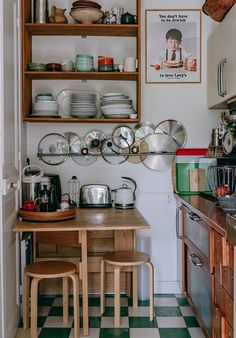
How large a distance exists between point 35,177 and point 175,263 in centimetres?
142

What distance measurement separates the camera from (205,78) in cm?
359

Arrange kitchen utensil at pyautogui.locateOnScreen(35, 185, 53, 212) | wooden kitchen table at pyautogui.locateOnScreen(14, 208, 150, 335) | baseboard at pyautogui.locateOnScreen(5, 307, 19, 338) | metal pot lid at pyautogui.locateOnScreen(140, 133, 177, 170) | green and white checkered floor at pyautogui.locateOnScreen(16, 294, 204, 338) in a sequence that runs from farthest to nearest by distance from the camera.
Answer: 1. metal pot lid at pyautogui.locateOnScreen(140, 133, 177, 170)
2. kitchen utensil at pyautogui.locateOnScreen(35, 185, 53, 212)
3. green and white checkered floor at pyautogui.locateOnScreen(16, 294, 204, 338)
4. wooden kitchen table at pyautogui.locateOnScreen(14, 208, 150, 335)
5. baseboard at pyautogui.locateOnScreen(5, 307, 19, 338)

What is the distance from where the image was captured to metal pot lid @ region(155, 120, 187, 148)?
3605 mm

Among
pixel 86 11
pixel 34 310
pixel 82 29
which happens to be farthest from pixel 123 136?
pixel 34 310

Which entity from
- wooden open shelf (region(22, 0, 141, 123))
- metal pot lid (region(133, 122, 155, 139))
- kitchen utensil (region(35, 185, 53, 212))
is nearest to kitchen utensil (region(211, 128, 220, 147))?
metal pot lid (region(133, 122, 155, 139))

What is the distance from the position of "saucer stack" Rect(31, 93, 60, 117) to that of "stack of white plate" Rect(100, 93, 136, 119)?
38cm

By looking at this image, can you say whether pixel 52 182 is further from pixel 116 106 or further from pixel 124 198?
pixel 116 106

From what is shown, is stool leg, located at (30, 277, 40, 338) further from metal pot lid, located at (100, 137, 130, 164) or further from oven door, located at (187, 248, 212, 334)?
metal pot lid, located at (100, 137, 130, 164)

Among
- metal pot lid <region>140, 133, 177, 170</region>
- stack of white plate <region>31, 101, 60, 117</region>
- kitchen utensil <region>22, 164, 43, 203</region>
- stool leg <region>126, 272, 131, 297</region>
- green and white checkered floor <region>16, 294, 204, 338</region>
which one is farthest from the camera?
metal pot lid <region>140, 133, 177, 170</region>

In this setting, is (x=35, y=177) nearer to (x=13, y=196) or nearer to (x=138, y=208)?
(x=13, y=196)

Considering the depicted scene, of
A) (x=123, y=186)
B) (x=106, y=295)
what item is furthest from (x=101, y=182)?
(x=106, y=295)

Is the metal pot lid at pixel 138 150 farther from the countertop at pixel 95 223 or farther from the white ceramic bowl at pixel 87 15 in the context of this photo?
the white ceramic bowl at pixel 87 15

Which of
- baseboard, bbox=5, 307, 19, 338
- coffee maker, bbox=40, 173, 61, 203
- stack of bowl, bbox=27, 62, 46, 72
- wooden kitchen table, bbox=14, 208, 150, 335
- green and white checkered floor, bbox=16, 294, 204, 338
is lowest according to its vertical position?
green and white checkered floor, bbox=16, 294, 204, 338

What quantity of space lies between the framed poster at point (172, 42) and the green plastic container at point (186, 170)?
655 mm
